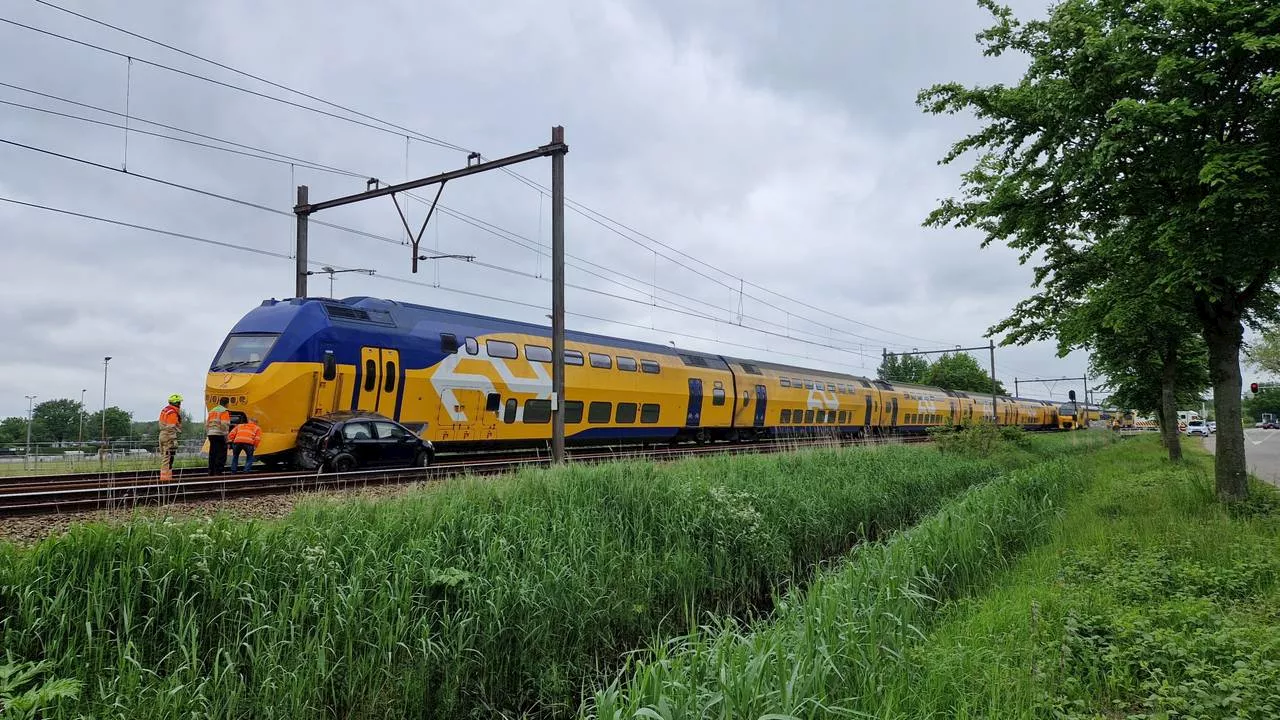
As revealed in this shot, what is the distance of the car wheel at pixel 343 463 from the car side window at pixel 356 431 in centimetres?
40

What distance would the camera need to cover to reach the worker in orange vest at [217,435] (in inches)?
481

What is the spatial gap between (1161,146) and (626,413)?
47.7ft

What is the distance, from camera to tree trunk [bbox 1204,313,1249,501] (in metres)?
9.18

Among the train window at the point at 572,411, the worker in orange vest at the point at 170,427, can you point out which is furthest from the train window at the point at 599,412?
the worker in orange vest at the point at 170,427

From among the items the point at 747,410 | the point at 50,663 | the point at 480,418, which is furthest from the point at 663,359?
the point at 50,663

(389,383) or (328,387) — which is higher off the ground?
(389,383)

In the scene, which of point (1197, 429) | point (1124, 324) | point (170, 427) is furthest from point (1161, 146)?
point (1197, 429)

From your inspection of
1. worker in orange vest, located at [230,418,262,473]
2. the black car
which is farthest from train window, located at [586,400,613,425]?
worker in orange vest, located at [230,418,262,473]

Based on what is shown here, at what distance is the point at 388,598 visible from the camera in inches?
205

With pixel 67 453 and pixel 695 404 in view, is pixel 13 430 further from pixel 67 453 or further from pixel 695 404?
pixel 695 404

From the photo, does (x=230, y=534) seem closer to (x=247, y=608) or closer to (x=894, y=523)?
Result: (x=247, y=608)

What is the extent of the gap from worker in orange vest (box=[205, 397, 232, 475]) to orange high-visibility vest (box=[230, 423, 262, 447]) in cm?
20

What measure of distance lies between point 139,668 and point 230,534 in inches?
50.5

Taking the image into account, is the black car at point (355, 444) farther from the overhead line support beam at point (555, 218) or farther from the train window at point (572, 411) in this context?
the train window at point (572, 411)
